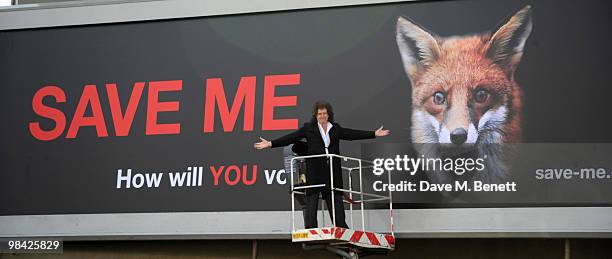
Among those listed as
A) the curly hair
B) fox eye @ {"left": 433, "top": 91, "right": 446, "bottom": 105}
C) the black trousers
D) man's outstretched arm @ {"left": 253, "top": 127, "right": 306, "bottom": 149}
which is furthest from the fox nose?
man's outstretched arm @ {"left": 253, "top": 127, "right": 306, "bottom": 149}

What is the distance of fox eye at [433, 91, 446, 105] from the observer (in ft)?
28.7

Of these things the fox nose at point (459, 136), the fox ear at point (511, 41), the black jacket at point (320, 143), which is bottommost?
the black jacket at point (320, 143)

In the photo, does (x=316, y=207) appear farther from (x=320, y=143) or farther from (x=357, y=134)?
(x=357, y=134)

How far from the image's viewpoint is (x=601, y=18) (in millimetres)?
8523

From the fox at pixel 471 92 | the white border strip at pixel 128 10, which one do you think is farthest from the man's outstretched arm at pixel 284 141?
the white border strip at pixel 128 10

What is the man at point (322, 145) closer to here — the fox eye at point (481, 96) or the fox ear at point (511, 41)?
the fox eye at point (481, 96)

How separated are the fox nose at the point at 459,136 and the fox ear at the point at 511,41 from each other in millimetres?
702

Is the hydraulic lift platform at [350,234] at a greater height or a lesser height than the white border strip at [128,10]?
lesser

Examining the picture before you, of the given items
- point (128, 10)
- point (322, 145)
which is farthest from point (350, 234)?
point (128, 10)

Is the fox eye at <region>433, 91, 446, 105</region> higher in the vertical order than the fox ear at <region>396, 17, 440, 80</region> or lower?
lower

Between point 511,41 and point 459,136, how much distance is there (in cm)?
104

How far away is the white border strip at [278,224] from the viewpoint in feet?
27.0

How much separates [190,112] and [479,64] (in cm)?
295

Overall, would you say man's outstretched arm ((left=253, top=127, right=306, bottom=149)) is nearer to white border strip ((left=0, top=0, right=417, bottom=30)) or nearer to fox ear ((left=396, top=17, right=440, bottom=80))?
fox ear ((left=396, top=17, right=440, bottom=80))
